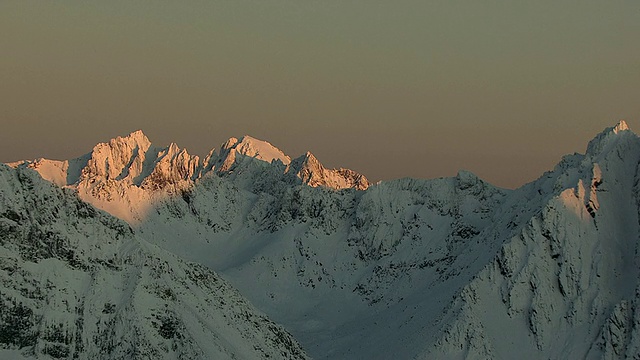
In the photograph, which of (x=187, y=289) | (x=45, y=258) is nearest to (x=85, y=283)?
(x=45, y=258)

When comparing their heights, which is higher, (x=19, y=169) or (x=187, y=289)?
(x=19, y=169)

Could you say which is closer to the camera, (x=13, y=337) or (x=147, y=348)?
(x=13, y=337)

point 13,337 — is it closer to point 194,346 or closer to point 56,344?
point 56,344

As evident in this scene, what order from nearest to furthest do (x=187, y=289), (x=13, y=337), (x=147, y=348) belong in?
(x=13, y=337) < (x=147, y=348) < (x=187, y=289)

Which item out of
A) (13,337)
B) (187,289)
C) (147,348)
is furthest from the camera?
(187,289)

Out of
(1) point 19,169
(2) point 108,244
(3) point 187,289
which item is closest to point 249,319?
(3) point 187,289

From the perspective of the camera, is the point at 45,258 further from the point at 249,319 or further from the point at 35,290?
the point at 249,319
